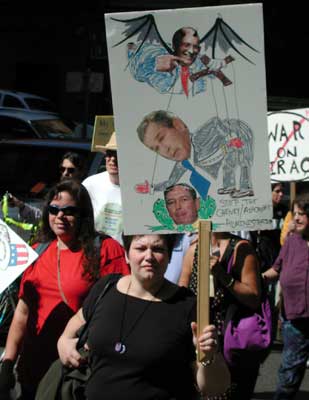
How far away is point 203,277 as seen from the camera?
3654 millimetres

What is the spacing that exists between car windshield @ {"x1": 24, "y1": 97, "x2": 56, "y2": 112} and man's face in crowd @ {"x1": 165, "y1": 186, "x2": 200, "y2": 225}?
1890 centimetres

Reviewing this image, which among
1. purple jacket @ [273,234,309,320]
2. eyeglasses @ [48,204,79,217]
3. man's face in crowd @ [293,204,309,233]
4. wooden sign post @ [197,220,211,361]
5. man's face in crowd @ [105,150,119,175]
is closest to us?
wooden sign post @ [197,220,211,361]

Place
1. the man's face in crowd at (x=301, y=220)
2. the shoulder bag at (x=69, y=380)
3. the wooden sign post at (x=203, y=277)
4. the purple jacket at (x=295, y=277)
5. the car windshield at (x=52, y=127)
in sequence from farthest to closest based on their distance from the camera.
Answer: the car windshield at (x=52, y=127)
the man's face in crowd at (x=301, y=220)
the purple jacket at (x=295, y=277)
the shoulder bag at (x=69, y=380)
the wooden sign post at (x=203, y=277)

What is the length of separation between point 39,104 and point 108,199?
16622mm

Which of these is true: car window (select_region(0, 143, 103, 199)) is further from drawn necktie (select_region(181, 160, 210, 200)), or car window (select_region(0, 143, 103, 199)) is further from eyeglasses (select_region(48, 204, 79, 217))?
drawn necktie (select_region(181, 160, 210, 200))

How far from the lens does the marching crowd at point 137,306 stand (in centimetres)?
379

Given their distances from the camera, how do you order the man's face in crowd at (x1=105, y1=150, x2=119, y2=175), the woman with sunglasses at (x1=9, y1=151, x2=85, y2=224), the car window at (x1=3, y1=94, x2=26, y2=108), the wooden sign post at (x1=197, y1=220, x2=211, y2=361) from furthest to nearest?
the car window at (x1=3, y1=94, x2=26, y2=108) < the woman with sunglasses at (x1=9, y1=151, x2=85, y2=224) < the man's face in crowd at (x1=105, y1=150, x2=119, y2=175) < the wooden sign post at (x1=197, y1=220, x2=211, y2=361)

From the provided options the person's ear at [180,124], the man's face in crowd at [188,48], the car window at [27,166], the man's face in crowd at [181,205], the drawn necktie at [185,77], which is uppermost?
the car window at [27,166]

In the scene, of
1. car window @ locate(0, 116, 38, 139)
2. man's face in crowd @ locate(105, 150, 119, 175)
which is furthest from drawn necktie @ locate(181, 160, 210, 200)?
car window @ locate(0, 116, 38, 139)

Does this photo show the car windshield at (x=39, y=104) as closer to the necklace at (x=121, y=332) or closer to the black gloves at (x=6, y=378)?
the black gloves at (x=6, y=378)

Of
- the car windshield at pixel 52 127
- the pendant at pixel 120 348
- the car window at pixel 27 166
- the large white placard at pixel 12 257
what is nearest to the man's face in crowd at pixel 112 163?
the large white placard at pixel 12 257

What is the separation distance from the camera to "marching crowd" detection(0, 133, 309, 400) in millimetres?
3793

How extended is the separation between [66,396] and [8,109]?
1821cm

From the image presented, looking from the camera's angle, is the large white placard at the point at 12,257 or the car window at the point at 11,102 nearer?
the large white placard at the point at 12,257
